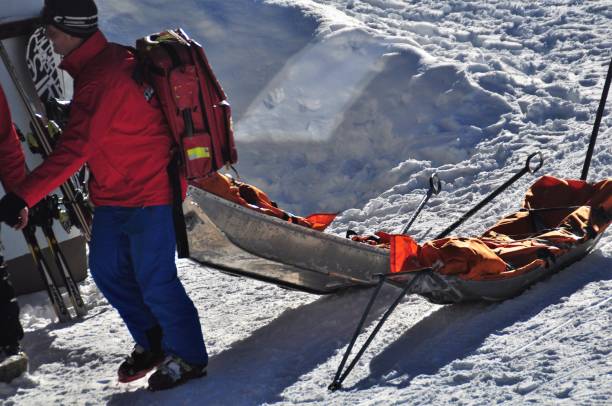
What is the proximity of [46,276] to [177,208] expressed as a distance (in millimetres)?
2038

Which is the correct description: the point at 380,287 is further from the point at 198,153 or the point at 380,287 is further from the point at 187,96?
the point at 187,96

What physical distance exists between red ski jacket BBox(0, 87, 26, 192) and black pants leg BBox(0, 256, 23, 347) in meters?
0.52

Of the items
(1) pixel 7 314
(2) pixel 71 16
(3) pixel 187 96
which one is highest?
(2) pixel 71 16

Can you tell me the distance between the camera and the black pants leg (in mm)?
5301

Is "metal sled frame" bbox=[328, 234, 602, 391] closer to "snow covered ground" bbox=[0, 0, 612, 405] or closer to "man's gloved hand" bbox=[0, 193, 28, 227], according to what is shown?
"snow covered ground" bbox=[0, 0, 612, 405]

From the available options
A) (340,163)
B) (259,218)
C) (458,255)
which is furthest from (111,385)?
(340,163)

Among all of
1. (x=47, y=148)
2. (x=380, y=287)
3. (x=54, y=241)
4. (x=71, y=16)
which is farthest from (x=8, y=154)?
(x=380, y=287)

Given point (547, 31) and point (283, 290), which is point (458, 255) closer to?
point (283, 290)

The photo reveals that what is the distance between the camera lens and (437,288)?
5113 mm

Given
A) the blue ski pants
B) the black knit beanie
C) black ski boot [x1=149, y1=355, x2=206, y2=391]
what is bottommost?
black ski boot [x1=149, y1=355, x2=206, y2=391]

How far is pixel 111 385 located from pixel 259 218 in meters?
1.21

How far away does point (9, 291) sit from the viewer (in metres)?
5.33

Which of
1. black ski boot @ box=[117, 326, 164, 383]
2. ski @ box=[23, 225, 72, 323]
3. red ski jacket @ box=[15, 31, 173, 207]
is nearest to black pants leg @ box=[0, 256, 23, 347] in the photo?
black ski boot @ box=[117, 326, 164, 383]

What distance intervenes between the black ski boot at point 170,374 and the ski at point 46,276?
5.08ft
